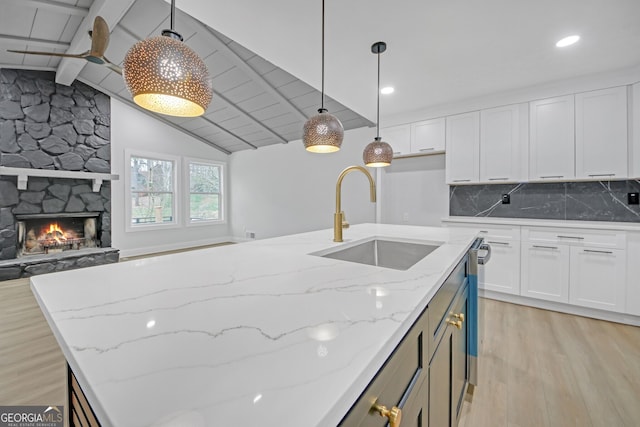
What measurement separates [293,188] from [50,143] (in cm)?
416

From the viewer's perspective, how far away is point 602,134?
2762 millimetres

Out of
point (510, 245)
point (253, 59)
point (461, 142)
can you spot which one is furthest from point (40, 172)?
point (510, 245)

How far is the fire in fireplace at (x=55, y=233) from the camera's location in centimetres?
427

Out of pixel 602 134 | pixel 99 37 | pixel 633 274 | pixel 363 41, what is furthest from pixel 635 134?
pixel 99 37

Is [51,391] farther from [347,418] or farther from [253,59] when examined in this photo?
[253,59]

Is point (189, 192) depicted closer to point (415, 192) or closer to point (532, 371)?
point (415, 192)

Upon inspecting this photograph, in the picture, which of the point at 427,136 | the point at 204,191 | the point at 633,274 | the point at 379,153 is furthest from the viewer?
the point at 204,191

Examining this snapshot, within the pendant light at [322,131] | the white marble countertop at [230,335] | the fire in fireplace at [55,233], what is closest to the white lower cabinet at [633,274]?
the white marble countertop at [230,335]

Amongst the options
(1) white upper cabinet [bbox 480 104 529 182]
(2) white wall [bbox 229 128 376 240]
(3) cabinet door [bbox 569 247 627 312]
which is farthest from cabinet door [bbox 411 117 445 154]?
(3) cabinet door [bbox 569 247 627 312]

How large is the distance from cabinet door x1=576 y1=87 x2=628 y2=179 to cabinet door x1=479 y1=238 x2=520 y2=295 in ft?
3.39

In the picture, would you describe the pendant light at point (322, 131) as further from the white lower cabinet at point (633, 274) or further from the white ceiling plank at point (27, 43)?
the white ceiling plank at point (27, 43)

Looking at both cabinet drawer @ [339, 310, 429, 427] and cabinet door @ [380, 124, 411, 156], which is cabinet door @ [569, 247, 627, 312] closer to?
cabinet door @ [380, 124, 411, 156]

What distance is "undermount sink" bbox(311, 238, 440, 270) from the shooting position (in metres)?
1.65

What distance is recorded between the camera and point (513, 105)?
322cm
